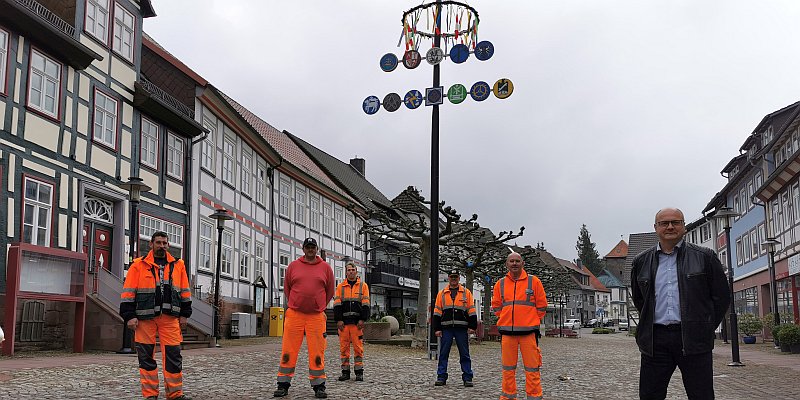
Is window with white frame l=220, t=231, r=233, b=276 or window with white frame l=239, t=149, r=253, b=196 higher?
window with white frame l=239, t=149, r=253, b=196

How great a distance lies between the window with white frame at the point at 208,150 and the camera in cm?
2644

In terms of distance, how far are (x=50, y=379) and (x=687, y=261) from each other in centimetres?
894

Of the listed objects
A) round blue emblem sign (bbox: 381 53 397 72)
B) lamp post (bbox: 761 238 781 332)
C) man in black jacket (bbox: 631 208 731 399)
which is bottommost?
man in black jacket (bbox: 631 208 731 399)

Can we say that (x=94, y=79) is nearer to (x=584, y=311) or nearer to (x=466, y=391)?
(x=466, y=391)

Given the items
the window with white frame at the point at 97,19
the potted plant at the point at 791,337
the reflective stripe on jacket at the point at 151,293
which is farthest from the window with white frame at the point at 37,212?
the potted plant at the point at 791,337

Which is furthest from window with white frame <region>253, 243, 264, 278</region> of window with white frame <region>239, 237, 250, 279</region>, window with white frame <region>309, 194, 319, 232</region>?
window with white frame <region>309, 194, 319, 232</region>

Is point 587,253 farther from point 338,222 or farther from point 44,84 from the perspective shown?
point 44,84

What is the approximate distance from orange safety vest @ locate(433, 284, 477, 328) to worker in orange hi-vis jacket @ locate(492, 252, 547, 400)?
2.53 metres

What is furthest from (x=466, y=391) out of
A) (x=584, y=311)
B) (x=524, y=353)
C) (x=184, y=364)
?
(x=584, y=311)

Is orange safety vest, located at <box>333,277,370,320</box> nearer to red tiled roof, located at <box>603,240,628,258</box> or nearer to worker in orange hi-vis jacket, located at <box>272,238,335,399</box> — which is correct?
worker in orange hi-vis jacket, located at <box>272,238,335,399</box>

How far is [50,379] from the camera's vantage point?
1111 cm

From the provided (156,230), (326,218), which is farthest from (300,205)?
(156,230)

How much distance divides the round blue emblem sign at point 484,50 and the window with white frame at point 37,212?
32.5 feet

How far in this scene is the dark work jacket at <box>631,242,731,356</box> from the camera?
529 cm
